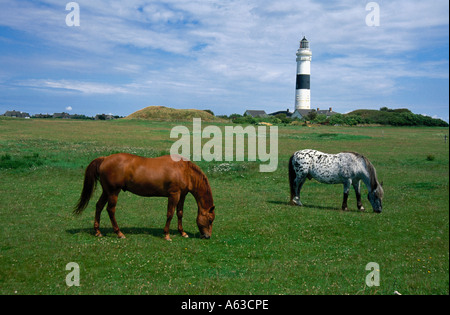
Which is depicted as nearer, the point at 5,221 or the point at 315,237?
the point at 315,237

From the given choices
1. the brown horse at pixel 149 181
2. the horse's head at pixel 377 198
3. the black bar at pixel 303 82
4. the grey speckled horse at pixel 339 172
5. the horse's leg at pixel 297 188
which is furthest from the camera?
the black bar at pixel 303 82

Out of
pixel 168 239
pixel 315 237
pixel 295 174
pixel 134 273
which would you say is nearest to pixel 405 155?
pixel 295 174

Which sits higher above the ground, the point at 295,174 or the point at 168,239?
the point at 295,174

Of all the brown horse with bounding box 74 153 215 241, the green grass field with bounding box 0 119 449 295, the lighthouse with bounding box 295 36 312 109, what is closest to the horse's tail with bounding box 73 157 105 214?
the brown horse with bounding box 74 153 215 241

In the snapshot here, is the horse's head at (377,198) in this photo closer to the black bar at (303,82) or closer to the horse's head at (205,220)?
the horse's head at (205,220)

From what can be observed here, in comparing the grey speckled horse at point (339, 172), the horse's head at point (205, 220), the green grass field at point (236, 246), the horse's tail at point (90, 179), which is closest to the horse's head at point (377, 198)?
the grey speckled horse at point (339, 172)

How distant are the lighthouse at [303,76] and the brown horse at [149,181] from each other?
113m

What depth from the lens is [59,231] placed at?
12.3 m

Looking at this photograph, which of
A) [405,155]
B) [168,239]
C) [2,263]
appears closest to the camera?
[2,263]

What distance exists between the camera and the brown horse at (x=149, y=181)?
1126 centimetres

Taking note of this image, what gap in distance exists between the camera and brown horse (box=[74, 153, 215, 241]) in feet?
36.9

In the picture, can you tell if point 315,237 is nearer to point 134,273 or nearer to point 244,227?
point 244,227

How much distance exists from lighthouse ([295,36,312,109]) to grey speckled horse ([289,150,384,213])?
10663 cm
